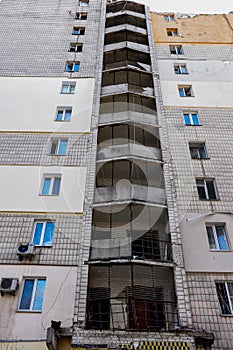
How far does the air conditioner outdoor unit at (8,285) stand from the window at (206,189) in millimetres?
7679

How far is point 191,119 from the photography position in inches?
575

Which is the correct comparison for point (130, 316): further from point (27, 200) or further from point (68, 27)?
point (68, 27)

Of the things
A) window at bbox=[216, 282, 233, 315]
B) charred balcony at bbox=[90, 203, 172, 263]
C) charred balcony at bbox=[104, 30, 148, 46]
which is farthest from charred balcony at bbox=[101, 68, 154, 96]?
window at bbox=[216, 282, 233, 315]

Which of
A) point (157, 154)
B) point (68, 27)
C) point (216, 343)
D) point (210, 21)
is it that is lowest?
point (216, 343)

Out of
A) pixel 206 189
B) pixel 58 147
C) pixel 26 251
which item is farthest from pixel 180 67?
pixel 26 251

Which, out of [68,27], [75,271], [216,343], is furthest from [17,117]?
[216,343]

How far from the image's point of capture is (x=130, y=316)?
377 inches

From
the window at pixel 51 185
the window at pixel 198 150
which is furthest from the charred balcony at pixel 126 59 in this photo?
the window at pixel 51 185

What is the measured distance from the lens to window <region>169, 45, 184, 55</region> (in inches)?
726

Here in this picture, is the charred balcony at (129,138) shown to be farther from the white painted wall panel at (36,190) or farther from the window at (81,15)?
the window at (81,15)

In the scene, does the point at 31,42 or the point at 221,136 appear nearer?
the point at 221,136

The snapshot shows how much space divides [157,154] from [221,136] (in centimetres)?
344

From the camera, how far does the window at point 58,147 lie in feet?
42.2

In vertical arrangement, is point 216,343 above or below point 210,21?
below
